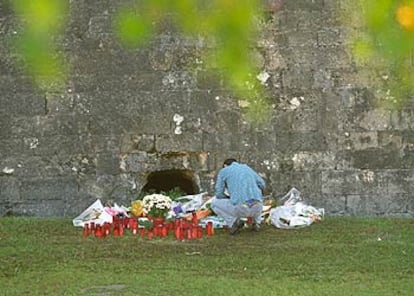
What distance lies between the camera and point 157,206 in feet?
32.1

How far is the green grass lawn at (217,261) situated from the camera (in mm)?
A: 6145

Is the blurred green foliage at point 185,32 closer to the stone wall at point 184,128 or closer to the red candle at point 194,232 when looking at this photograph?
the stone wall at point 184,128

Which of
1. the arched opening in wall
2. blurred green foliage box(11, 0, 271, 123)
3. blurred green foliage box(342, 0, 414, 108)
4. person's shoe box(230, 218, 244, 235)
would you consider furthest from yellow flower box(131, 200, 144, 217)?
blurred green foliage box(342, 0, 414, 108)

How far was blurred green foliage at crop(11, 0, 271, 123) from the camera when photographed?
34.9ft

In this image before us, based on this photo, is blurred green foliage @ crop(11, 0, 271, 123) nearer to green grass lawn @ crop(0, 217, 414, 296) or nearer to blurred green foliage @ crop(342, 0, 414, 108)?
blurred green foliage @ crop(342, 0, 414, 108)

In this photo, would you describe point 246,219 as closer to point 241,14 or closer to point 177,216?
point 177,216

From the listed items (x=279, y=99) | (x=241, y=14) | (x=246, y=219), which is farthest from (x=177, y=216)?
(x=241, y=14)

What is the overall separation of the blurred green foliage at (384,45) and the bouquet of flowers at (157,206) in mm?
2858

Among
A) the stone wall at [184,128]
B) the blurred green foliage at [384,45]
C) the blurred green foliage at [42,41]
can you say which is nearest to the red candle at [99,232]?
the stone wall at [184,128]

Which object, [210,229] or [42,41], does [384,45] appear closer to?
[210,229]

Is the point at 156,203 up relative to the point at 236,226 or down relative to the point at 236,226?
up

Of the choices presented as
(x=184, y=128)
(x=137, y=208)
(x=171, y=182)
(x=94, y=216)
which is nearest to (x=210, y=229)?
(x=137, y=208)

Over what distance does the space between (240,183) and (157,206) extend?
1203mm

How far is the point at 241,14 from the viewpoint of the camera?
10.8 m
